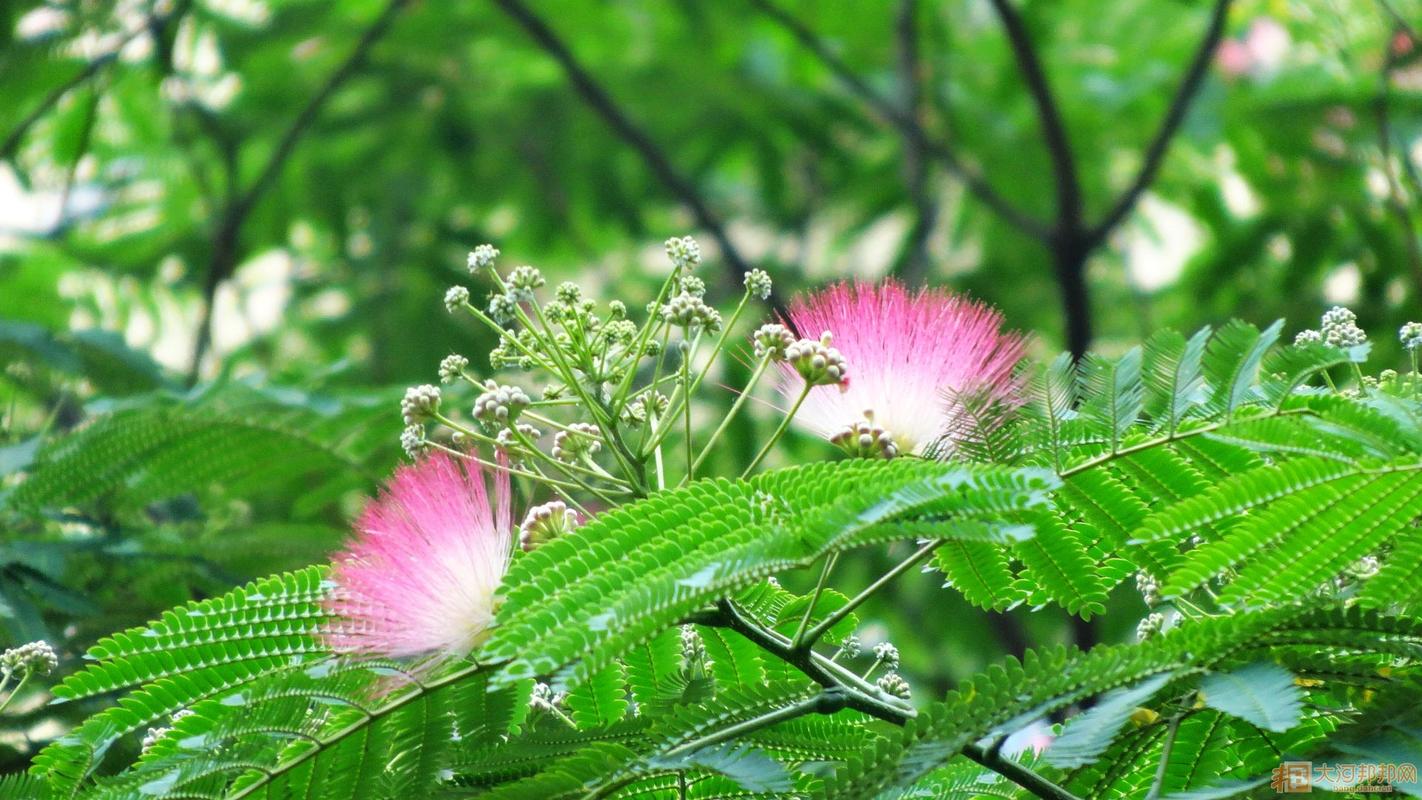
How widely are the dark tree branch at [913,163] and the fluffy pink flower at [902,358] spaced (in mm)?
3887

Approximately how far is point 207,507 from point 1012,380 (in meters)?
2.31

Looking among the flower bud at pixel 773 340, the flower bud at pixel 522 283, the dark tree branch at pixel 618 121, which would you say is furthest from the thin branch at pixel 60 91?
the flower bud at pixel 773 340

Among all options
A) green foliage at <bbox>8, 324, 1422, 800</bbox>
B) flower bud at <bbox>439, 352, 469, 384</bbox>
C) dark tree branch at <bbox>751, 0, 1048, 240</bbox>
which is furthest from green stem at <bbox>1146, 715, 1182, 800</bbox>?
dark tree branch at <bbox>751, 0, 1048, 240</bbox>

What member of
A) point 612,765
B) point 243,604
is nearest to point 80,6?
point 243,604

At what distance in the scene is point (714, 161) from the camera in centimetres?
702

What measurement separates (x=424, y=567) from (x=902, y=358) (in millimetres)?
672

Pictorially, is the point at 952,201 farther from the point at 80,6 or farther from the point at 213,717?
the point at 213,717

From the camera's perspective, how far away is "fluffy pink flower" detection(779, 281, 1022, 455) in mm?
1946

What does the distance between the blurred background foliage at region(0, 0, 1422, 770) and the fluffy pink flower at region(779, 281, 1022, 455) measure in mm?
3157

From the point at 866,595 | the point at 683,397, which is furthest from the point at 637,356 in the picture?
the point at 866,595

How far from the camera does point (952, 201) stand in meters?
7.36

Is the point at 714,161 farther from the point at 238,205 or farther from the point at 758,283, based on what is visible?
the point at 758,283

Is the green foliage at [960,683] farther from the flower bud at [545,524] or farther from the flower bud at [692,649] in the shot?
the flower bud at [545,524]

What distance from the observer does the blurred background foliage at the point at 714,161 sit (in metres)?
5.54
